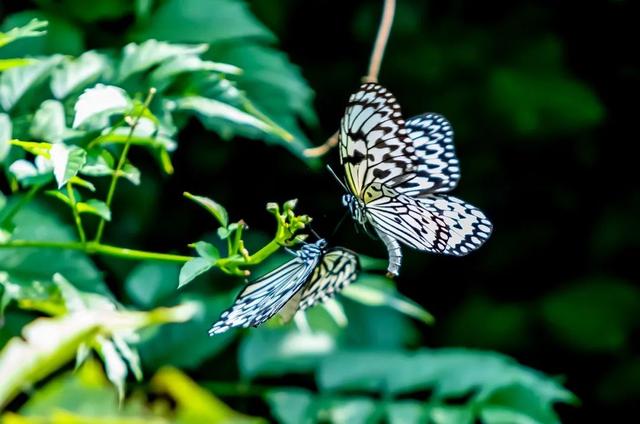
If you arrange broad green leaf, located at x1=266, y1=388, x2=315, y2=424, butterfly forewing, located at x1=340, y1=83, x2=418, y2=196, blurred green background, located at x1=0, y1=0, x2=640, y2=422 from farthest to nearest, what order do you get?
1. blurred green background, located at x1=0, y1=0, x2=640, y2=422
2. broad green leaf, located at x1=266, y1=388, x2=315, y2=424
3. butterfly forewing, located at x1=340, y1=83, x2=418, y2=196

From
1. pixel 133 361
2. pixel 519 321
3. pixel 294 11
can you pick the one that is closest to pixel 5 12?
pixel 294 11

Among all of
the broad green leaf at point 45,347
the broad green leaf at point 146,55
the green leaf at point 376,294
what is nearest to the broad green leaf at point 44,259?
the broad green leaf at point 146,55

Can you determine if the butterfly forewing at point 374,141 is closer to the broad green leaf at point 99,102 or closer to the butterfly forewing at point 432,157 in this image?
the butterfly forewing at point 432,157

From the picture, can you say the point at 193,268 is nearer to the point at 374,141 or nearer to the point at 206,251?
the point at 206,251

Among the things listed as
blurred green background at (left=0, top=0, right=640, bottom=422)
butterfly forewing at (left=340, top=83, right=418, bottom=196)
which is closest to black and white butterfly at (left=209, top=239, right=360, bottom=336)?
butterfly forewing at (left=340, top=83, right=418, bottom=196)

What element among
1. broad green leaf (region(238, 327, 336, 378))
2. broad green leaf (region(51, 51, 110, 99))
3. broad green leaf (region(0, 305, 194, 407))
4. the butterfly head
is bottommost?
broad green leaf (region(238, 327, 336, 378))

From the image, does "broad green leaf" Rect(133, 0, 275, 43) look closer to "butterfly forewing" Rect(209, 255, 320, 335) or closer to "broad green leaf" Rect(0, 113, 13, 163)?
"broad green leaf" Rect(0, 113, 13, 163)
